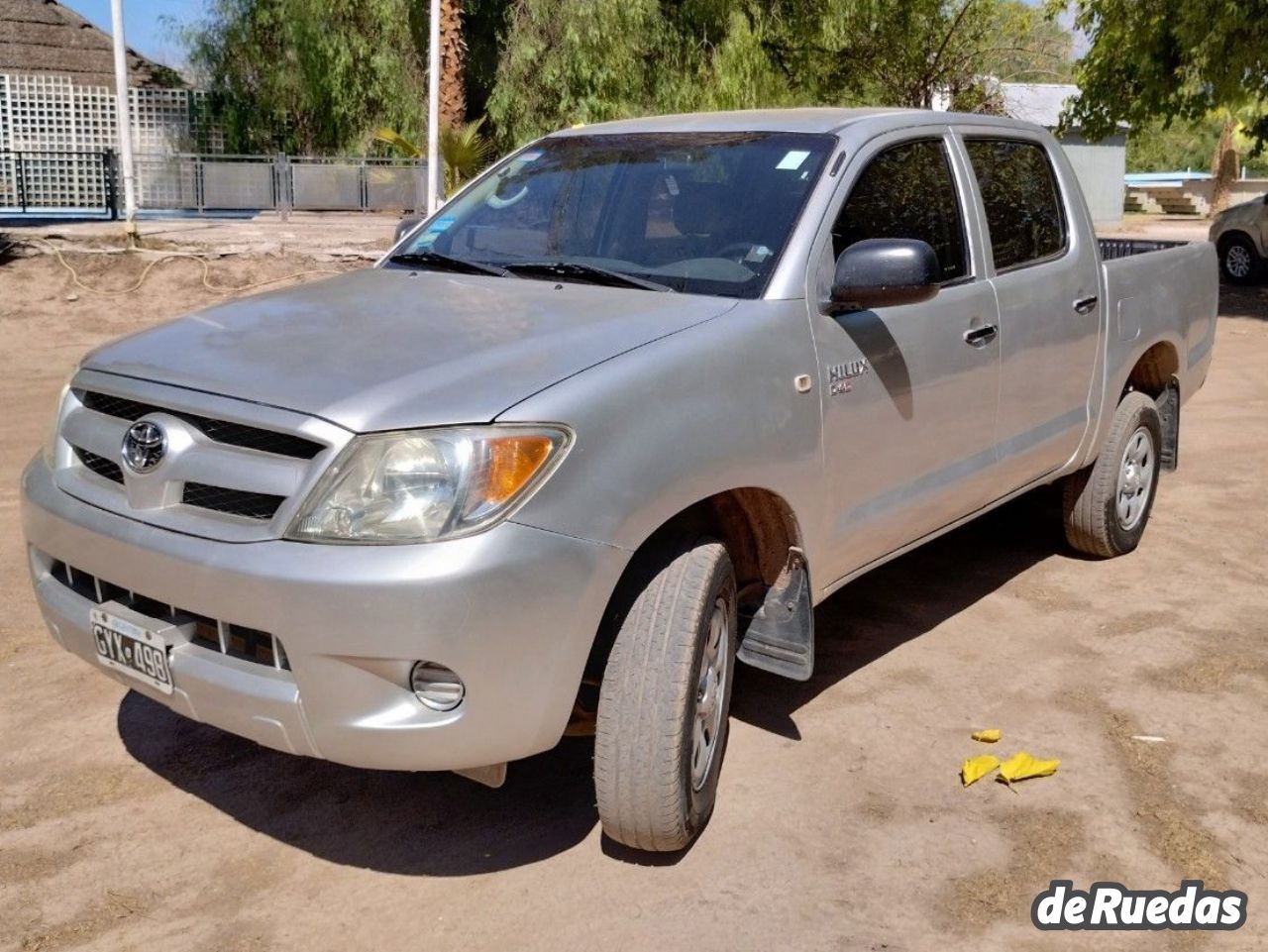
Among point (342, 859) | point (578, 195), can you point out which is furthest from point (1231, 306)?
point (342, 859)

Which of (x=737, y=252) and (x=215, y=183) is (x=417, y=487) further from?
(x=215, y=183)

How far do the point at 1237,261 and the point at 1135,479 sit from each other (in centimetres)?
1484

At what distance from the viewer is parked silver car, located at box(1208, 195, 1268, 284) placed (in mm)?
19062

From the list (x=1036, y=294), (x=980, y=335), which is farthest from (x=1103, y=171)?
(x=980, y=335)

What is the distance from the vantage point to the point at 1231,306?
17.7 metres

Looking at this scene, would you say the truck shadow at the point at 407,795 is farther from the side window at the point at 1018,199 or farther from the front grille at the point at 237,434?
the side window at the point at 1018,199

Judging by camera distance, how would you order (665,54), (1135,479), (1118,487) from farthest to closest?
(665,54) < (1135,479) < (1118,487)

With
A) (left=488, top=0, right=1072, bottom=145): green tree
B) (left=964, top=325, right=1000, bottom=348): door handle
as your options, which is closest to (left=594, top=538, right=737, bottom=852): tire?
(left=964, top=325, right=1000, bottom=348): door handle

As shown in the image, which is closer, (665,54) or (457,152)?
(457,152)

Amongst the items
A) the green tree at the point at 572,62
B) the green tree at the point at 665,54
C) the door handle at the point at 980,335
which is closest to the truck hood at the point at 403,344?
the door handle at the point at 980,335

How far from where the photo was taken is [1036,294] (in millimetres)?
5188

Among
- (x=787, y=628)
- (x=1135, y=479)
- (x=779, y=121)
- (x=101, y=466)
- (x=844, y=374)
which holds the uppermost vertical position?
(x=779, y=121)

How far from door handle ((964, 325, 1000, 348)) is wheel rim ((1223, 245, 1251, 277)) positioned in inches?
→ 640

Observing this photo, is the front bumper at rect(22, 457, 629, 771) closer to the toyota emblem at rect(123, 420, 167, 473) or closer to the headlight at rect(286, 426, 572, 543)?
the headlight at rect(286, 426, 572, 543)
